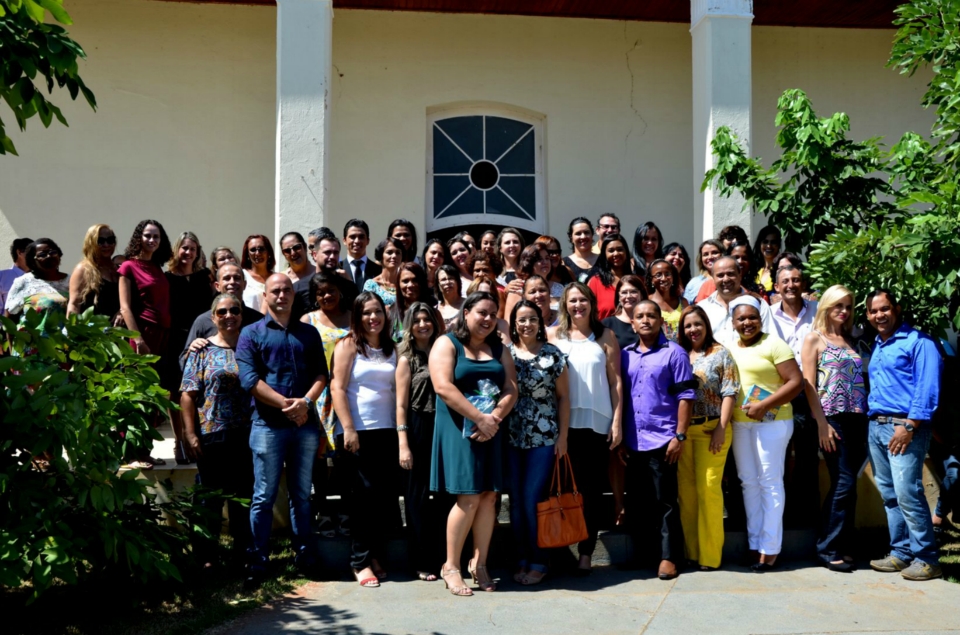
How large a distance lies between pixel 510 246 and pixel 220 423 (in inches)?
114

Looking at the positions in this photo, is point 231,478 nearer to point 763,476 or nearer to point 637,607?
point 637,607

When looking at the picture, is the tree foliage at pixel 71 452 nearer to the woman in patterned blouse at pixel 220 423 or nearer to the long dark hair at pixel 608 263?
the woman in patterned blouse at pixel 220 423

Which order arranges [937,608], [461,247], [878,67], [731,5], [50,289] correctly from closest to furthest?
[937,608] → [50,289] → [461,247] → [731,5] → [878,67]

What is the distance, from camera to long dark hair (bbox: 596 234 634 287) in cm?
813

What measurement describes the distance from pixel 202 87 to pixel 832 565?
829cm

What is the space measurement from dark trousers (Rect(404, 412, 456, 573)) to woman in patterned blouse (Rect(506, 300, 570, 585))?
0.48 m

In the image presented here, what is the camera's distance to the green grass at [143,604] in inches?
220

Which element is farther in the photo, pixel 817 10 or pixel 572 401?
pixel 817 10

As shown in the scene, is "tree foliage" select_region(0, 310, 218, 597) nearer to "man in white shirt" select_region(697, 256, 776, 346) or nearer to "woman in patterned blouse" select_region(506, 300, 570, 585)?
"woman in patterned blouse" select_region(506, 300, 570, 585)

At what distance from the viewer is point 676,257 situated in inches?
323

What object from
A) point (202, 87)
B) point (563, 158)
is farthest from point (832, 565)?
point (202, 87)

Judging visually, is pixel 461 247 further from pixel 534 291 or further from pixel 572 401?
pixel 572 401

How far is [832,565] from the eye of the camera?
6.72 m

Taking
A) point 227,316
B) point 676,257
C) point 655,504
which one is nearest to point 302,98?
point 227,316
